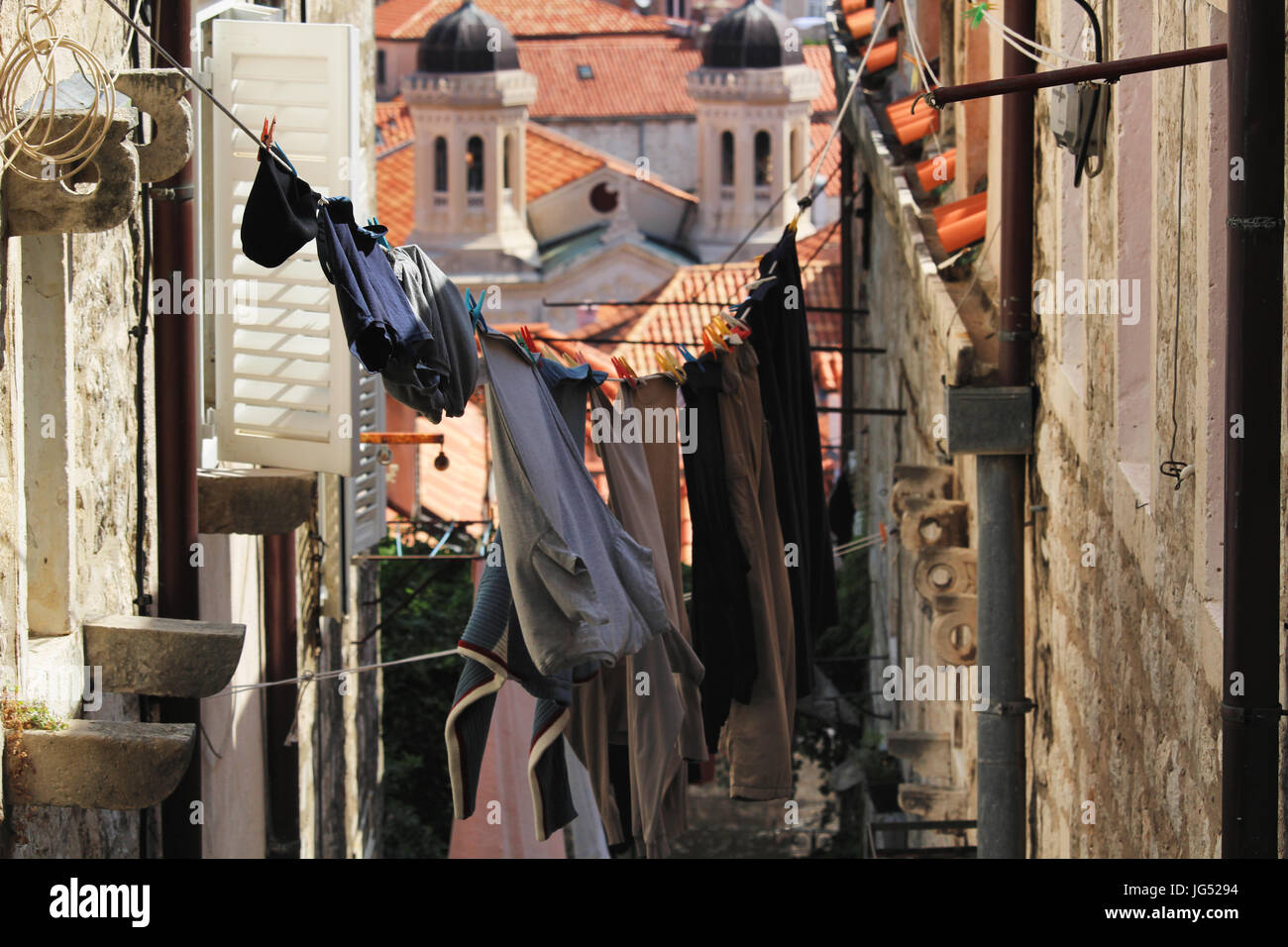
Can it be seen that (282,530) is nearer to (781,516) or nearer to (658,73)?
(781,516)

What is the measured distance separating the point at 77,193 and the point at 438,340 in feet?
2.91

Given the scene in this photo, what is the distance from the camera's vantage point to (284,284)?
7.21 meters

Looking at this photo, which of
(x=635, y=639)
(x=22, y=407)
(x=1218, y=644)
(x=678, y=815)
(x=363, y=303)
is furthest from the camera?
(x=678, y=815)

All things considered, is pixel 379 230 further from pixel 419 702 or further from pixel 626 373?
pixel 419 702

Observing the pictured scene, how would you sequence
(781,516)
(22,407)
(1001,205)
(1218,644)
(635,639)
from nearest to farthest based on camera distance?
(1218,644)
(635,639)
(22,407)
(781,516)
(1001,205)

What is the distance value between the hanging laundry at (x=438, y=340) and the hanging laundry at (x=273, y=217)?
0.27 metres

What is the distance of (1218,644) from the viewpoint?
148 inches

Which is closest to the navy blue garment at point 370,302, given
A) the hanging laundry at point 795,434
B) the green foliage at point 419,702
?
the hanging laundry at point 795,434

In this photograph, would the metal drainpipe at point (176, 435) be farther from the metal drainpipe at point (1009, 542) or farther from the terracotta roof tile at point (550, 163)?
the terracotta roof tile at point (550, 163)

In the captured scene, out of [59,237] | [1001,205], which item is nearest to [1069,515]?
[1001,205]

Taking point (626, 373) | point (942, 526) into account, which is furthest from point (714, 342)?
point (942, 526)

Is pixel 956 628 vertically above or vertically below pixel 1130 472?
below

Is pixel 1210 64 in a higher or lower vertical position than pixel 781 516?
higher

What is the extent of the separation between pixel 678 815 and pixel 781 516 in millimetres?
950
